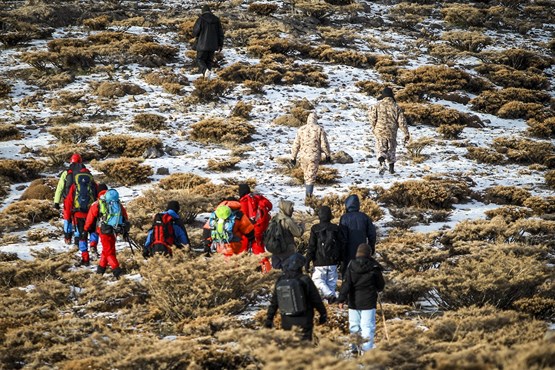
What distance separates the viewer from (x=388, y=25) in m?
28.6

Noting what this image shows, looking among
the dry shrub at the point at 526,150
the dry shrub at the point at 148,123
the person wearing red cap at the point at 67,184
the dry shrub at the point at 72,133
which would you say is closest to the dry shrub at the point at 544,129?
the dry shrub at the point at 526,150

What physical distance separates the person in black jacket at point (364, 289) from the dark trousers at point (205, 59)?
43.1 ft

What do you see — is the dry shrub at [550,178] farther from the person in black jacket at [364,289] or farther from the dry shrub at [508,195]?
the person in black jacket at [364,289]

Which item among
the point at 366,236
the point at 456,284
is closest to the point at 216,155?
the point at 366,236

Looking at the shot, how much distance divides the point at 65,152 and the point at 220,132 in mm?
4191

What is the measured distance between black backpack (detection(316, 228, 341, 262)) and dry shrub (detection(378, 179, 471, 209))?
200 inches

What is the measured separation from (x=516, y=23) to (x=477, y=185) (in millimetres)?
20531

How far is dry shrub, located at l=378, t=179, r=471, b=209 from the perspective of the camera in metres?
12.0

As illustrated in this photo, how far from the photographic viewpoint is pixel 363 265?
5.87m

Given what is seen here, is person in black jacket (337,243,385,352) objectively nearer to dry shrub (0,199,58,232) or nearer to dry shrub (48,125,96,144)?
dry shrub (0,199,58,232)

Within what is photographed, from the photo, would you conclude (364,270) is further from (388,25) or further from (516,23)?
(516,23)

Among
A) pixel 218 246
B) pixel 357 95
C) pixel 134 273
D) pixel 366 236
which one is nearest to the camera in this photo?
pixel 366 236

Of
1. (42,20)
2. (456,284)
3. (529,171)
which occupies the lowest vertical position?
(529,171)

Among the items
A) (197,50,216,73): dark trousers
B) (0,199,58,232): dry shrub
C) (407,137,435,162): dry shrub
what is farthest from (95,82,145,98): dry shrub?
(407,137,435,162): dry shrub
